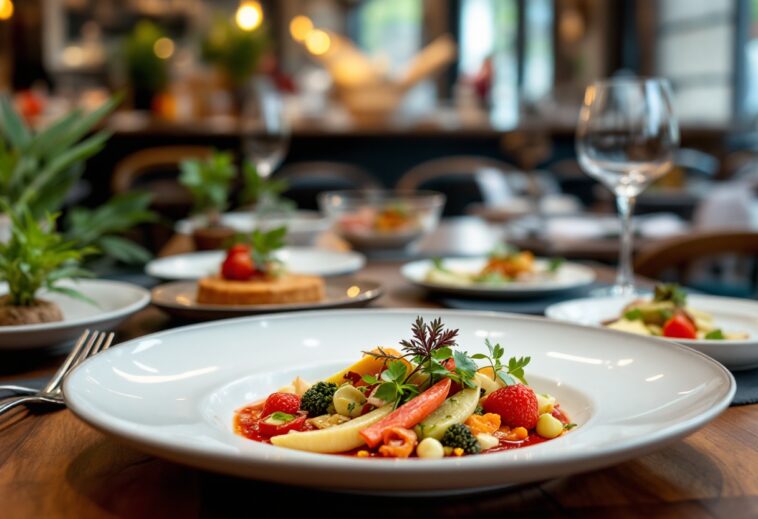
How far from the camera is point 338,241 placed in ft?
7.41

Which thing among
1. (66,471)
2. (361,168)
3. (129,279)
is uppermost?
(66,471)

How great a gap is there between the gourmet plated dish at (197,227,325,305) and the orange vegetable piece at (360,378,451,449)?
551mm

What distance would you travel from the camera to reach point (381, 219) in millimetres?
2047

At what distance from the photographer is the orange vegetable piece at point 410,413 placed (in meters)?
0.60

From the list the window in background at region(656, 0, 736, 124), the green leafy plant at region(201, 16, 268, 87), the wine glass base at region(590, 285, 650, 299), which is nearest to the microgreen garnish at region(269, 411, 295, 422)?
the wine glass base at region(590, 285, 650, 299)

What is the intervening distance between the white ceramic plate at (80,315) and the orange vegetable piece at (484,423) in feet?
1.64

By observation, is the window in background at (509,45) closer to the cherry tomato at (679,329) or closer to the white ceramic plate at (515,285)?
the white ceramic plate at (515,285)

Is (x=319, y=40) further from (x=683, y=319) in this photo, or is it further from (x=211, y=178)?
(x=683, y=319)

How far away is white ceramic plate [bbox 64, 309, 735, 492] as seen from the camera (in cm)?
48

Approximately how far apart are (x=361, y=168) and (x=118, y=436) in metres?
4.63

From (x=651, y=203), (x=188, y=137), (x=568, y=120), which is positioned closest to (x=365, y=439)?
(x=651, y=203)

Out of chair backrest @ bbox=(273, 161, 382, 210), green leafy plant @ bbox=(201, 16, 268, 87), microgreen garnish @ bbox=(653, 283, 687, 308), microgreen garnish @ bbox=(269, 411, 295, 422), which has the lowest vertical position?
chair backrest @ bbox=(273, 161, 382, 210)

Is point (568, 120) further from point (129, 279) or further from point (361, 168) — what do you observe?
point (129, 279)

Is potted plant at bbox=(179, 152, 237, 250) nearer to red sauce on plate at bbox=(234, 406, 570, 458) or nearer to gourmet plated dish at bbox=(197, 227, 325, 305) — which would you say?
gourmet plated dish at bbox=(197, 227, 325, 305)
